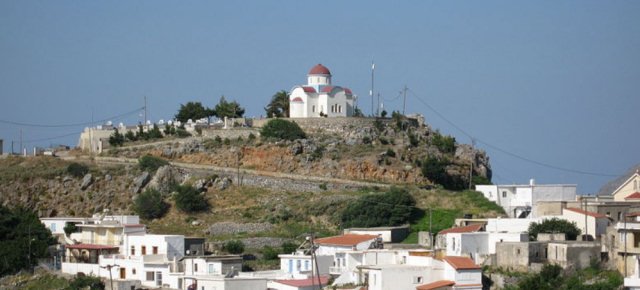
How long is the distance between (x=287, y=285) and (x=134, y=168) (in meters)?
27.7

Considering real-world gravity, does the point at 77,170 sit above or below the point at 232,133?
below

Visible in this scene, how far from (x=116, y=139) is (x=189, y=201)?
14.2 metres

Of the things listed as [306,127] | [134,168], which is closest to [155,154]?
[134,168]

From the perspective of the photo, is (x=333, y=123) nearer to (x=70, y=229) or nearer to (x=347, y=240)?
(x=70, y=229)

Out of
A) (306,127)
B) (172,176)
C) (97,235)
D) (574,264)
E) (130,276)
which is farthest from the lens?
(306,127)

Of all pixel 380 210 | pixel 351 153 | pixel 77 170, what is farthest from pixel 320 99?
pixel 380 210

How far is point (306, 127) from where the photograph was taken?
81188mm

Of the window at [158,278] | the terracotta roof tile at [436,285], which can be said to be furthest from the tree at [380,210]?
the terracotta roof tile at [436,285]

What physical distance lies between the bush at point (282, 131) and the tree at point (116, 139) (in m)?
10.1

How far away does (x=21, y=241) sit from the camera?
6650 centimetres

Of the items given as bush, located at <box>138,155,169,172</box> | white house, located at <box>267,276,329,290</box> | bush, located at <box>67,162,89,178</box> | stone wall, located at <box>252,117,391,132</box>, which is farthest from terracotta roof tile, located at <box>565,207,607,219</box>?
bush, located at <box>67,162,89,178</box>

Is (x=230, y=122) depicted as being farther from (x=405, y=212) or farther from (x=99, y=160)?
(x=405, y=212)

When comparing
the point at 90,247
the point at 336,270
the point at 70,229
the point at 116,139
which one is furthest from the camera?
the point at 116,139

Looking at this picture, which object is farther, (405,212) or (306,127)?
(306,127)
